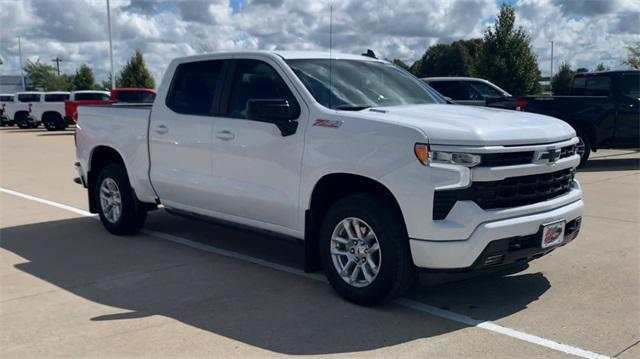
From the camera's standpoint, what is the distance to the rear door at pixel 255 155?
5.43m

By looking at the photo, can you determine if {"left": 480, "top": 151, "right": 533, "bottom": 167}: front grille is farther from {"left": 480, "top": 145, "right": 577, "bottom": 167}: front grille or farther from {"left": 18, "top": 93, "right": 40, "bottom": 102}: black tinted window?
{"left": 18, "top": 93, "right": 40, "bottom": 102}: black tinted window

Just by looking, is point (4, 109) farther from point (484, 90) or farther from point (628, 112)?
point (628, 112)

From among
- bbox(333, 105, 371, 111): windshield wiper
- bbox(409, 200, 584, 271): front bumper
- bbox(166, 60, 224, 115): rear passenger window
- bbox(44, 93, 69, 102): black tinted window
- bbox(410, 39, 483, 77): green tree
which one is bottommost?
bbox(409, 200, 584, 271): front bumper

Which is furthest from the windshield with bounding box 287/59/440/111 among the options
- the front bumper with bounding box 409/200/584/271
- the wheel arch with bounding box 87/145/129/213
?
the wheel arch with bounding box 87/145/129/213

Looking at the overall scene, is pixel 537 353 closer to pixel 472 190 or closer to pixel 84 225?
pixel 472 190

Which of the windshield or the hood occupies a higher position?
the windshield

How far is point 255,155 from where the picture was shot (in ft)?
18.6

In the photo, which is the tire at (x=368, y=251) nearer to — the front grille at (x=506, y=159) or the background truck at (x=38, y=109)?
the front grille at (x=506, y=159)

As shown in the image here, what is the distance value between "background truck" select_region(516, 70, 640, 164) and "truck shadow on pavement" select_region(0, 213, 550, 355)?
27.9ft

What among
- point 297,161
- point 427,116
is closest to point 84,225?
point 297,161

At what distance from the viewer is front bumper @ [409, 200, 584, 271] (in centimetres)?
443

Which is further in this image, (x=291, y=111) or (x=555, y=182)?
(x=291, y=111)

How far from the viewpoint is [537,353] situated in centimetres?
414

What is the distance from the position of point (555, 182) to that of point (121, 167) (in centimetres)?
476
